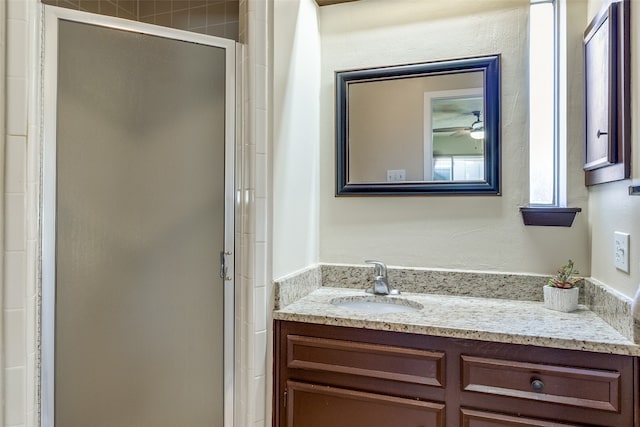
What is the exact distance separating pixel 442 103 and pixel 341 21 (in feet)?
2.13

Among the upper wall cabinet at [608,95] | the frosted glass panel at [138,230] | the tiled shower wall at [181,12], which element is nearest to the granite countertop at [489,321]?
the frosted glass panel at [138,230]

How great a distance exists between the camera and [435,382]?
123cm

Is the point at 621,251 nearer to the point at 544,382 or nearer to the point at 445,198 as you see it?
the point at 544,382

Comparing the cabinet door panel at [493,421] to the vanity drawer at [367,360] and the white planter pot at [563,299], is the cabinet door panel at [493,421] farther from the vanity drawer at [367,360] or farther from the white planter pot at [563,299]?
the white planter pot at [563,299]

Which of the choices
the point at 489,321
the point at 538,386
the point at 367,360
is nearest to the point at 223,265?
the point at 367,360

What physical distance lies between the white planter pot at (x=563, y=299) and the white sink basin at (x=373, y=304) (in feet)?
1.77

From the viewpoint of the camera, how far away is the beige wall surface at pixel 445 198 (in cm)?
160

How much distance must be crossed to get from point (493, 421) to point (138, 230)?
1.31m

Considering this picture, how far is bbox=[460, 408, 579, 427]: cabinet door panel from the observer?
114 cm

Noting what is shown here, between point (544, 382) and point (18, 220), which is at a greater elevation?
point (18, 220)

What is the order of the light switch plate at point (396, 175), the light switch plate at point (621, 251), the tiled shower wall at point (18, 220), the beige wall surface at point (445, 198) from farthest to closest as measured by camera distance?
the light switch plate at point (396, 175) < the beige wall surface at point (445, 198) < the light switch plate at point (621, 251) < the tiled shower wall at point (18, 220)

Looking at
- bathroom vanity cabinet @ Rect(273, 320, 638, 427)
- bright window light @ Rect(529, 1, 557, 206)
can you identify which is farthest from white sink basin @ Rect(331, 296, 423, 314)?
bright window light @ Rect(529, 1, 557, 206)

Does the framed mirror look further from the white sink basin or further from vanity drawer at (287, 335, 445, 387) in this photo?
vanity drawer at (287, 335, 445, 387)

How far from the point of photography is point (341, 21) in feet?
6.07
